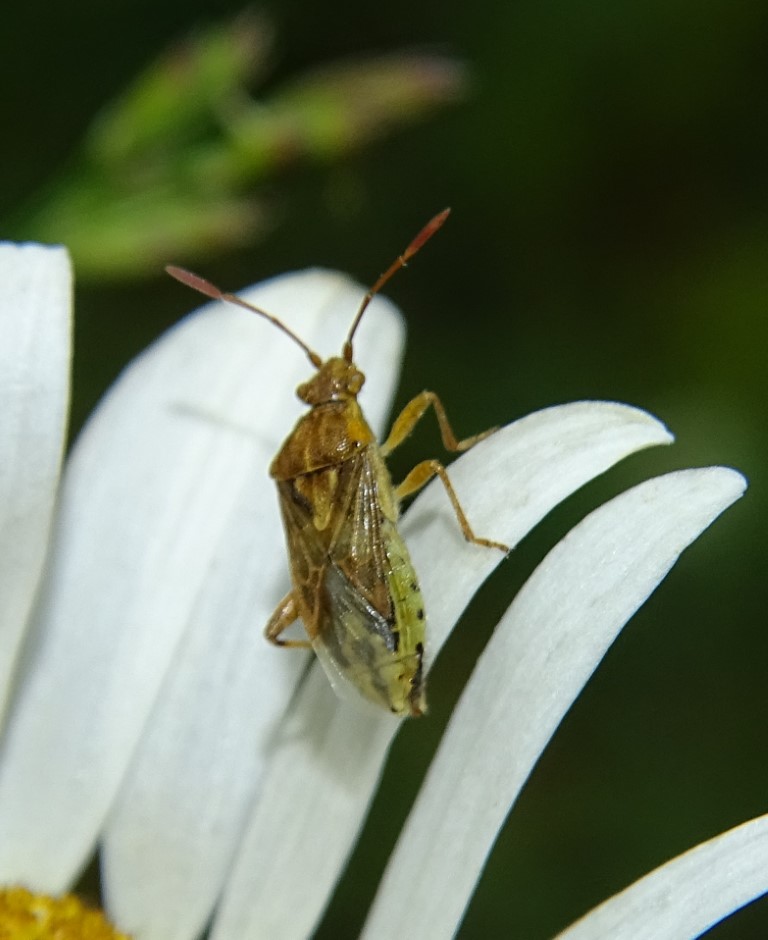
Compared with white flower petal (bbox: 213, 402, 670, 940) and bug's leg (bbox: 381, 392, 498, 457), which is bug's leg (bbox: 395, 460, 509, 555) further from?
bug's leg (bbox: 381, 392, 498, 457)

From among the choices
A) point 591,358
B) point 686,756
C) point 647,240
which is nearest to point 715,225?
point 647,240

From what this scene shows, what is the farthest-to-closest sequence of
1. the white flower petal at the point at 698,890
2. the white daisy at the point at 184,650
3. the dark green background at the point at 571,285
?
the dark green background at the point at 571,285 → the white daisy at the point at 184,650 → the white flower petal at the point at 698,890

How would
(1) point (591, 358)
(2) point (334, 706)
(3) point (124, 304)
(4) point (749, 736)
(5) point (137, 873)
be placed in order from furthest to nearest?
(3) point (124, 304) < (1) point (591, 358) < (4) point (749, 736) < (5) point (137, 873) < (2) point (334, 706)

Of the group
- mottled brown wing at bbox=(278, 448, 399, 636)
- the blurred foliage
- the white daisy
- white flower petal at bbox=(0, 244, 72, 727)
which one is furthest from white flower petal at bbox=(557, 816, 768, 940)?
the blurred foliage

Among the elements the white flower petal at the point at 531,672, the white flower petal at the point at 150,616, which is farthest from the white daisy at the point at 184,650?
the white flower petal at the point at 531,672

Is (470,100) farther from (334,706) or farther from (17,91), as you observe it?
(334,706)

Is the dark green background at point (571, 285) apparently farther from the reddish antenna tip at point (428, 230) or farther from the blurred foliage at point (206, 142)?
the reddish antenna tip at point (428, 230)

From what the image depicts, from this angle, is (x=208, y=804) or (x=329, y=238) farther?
(x=329, y=238)
